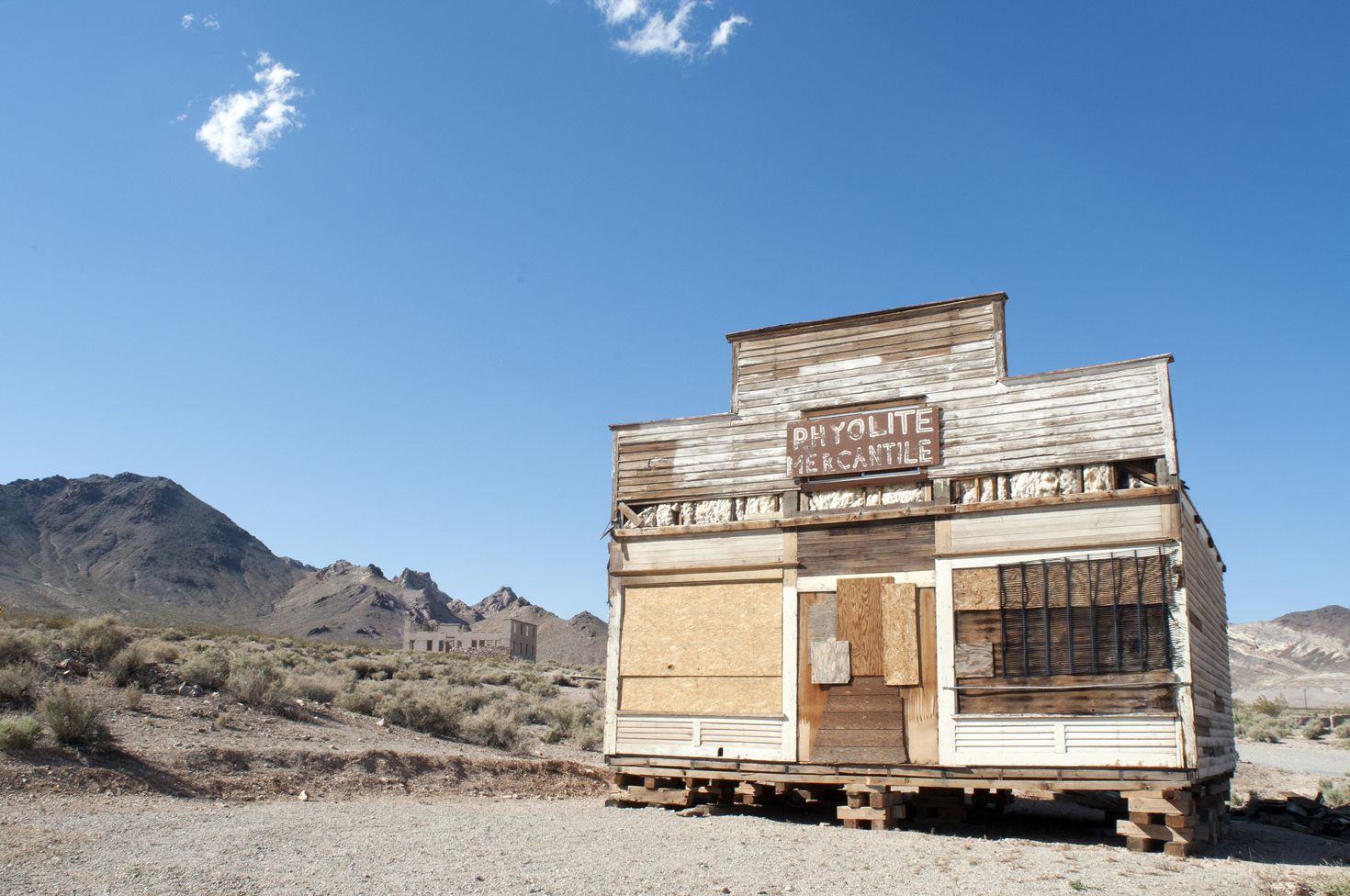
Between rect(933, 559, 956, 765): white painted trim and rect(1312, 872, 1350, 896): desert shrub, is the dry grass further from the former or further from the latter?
rect(1312, 872, 1350, 896): desert shrub

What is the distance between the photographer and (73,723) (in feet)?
44.5

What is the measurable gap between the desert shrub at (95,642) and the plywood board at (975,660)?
15.1 m

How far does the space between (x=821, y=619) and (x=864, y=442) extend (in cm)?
255

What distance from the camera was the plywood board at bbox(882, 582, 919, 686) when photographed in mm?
13227

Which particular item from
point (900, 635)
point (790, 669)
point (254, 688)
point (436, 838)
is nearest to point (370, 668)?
point (254, 688)

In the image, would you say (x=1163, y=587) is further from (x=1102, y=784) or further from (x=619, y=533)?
(x=619, y=533)

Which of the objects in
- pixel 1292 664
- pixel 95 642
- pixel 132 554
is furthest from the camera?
pixel 1292 664

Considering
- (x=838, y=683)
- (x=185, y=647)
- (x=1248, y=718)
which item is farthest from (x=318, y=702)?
(x=1248, y=718)

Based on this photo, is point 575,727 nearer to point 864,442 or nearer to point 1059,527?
point 864,442

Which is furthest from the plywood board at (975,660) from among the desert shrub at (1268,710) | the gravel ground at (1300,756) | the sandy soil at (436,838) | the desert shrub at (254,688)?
the desert shrub at (1268,710)

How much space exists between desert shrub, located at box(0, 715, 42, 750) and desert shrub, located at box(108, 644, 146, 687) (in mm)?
4201

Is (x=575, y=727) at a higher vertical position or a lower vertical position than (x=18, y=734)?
lower

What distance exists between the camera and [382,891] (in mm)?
8000

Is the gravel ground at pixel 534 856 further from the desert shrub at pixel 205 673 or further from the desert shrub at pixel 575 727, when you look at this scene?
the desert shrub at pixel 575 727
